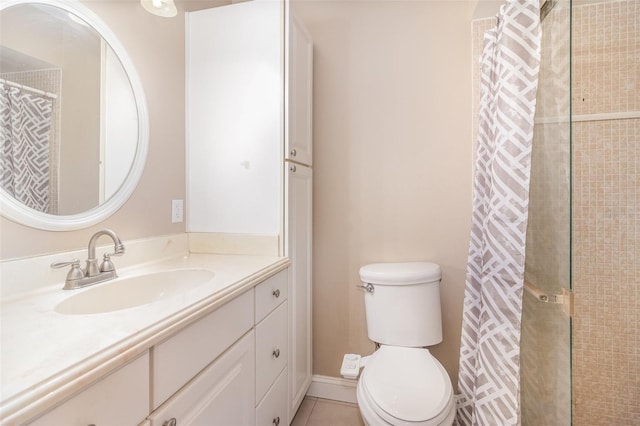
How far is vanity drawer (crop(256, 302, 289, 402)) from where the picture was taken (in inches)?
43.4

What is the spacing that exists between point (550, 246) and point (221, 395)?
43.5 inches

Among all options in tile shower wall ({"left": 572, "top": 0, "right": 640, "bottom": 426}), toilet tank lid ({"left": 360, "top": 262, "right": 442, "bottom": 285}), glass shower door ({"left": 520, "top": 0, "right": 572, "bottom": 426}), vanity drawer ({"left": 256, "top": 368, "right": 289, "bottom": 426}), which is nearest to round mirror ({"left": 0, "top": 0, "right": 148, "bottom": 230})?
vanity drawer ({"left": 256, "top": 368, "right": 289, "bottom": 426})

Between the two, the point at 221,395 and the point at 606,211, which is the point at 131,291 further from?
the point at 606,211

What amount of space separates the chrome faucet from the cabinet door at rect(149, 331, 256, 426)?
50 centimetres

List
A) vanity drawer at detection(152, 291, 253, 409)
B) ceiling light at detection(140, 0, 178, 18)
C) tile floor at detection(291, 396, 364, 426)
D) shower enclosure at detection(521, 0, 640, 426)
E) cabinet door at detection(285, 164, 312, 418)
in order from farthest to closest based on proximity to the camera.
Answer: tile floor at detection(291, 396, 364, 426)
cabinet door at detection(285, 164, 312, 418)
shower enclosure at detection(521, 0, 640, 426)
ceiling light at detection(140, 0, 178, 18)
vanity drawer at detection(152, 291, 253, 409)

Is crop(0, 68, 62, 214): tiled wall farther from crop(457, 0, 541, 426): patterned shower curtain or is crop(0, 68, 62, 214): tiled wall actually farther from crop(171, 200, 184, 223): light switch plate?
crop(457, 0, 541, 426): patterned shower curtain

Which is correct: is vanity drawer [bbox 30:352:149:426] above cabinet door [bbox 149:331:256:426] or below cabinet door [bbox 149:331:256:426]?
above

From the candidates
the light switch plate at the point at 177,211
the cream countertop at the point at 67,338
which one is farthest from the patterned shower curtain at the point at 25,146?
the light switch plate at the point at 177,211

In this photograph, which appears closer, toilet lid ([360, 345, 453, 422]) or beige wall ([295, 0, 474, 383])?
toilet lid ([360, 345, 453, 422])

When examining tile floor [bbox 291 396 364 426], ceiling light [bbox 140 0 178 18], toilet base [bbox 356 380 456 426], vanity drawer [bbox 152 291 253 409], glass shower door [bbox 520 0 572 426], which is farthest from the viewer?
tile floor [bbox 291 396 364 426]

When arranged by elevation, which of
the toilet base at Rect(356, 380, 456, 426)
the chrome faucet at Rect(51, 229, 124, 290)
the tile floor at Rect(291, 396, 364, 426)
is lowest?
the tile floor at Rect(291, 396, 364, 426)

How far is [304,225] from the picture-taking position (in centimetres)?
160

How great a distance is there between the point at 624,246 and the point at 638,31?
0.94m

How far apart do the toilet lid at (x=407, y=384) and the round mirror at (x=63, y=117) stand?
1208 mm
